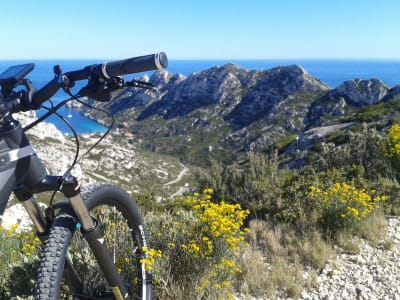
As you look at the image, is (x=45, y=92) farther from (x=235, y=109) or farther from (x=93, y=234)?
(x=235, y=109)

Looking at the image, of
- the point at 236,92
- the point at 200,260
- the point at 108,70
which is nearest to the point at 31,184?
the point at 108,70

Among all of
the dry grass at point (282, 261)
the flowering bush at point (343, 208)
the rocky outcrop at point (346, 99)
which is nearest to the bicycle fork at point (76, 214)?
the dry grass at point (282, 261)

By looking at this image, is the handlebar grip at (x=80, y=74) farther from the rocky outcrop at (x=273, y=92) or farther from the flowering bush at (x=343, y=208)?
the rocky outcrop at (x=273, y=92)

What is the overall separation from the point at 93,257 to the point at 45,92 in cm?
185

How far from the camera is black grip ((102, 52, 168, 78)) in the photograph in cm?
185

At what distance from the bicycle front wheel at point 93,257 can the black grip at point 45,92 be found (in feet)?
2.41

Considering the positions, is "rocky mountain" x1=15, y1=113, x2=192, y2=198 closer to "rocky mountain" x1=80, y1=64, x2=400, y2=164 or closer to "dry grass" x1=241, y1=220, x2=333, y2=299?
"rocky mountain" x1=80, y1=64, x2=400, y2=164

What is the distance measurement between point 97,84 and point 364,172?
7.66 meters

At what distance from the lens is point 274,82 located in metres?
137

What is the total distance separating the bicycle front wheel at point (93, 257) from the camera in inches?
83.3

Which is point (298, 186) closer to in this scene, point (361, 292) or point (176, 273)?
point (361, 292)

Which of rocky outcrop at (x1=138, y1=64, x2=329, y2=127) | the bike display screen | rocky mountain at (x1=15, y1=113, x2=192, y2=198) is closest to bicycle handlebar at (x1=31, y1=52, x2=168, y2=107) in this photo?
the bike display screen

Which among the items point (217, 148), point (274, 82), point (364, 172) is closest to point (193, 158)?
point (217, 148)

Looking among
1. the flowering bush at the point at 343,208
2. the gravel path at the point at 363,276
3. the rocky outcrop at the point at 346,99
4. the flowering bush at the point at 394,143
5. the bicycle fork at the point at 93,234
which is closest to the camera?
the bicycle fork at the point at 93,234
